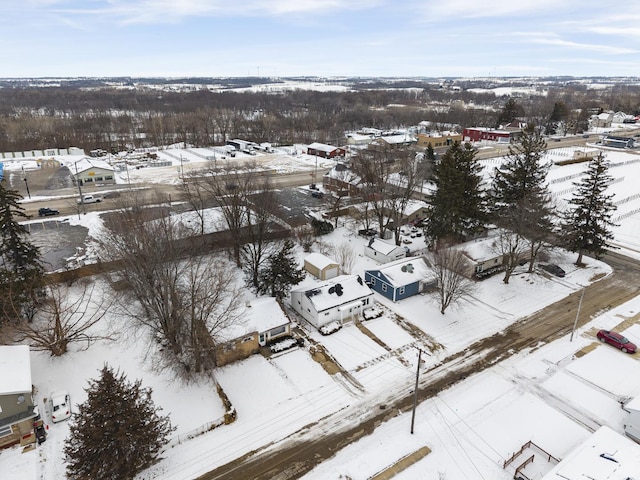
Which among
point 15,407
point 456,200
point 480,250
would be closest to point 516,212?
point 480,250

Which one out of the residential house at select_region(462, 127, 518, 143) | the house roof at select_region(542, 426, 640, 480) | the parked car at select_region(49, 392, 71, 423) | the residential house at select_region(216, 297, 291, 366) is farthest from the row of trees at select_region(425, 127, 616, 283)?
the residential house at select_region(462, 127, 518, 143)

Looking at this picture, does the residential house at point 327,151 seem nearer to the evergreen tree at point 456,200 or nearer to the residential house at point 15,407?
the evergreen tree at point 456,200

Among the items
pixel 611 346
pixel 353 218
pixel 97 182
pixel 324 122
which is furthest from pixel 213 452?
pixel 324 122

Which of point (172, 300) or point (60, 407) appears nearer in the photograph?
point (60, 407)

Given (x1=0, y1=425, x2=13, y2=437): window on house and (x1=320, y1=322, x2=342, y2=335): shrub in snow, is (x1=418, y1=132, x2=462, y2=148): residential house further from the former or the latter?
(x1=0, y1=425, x2=13, y2=437): window on house

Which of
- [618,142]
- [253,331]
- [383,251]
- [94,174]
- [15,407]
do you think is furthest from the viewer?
[618,142]

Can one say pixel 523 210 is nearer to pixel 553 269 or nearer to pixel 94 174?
pixel 553 269
